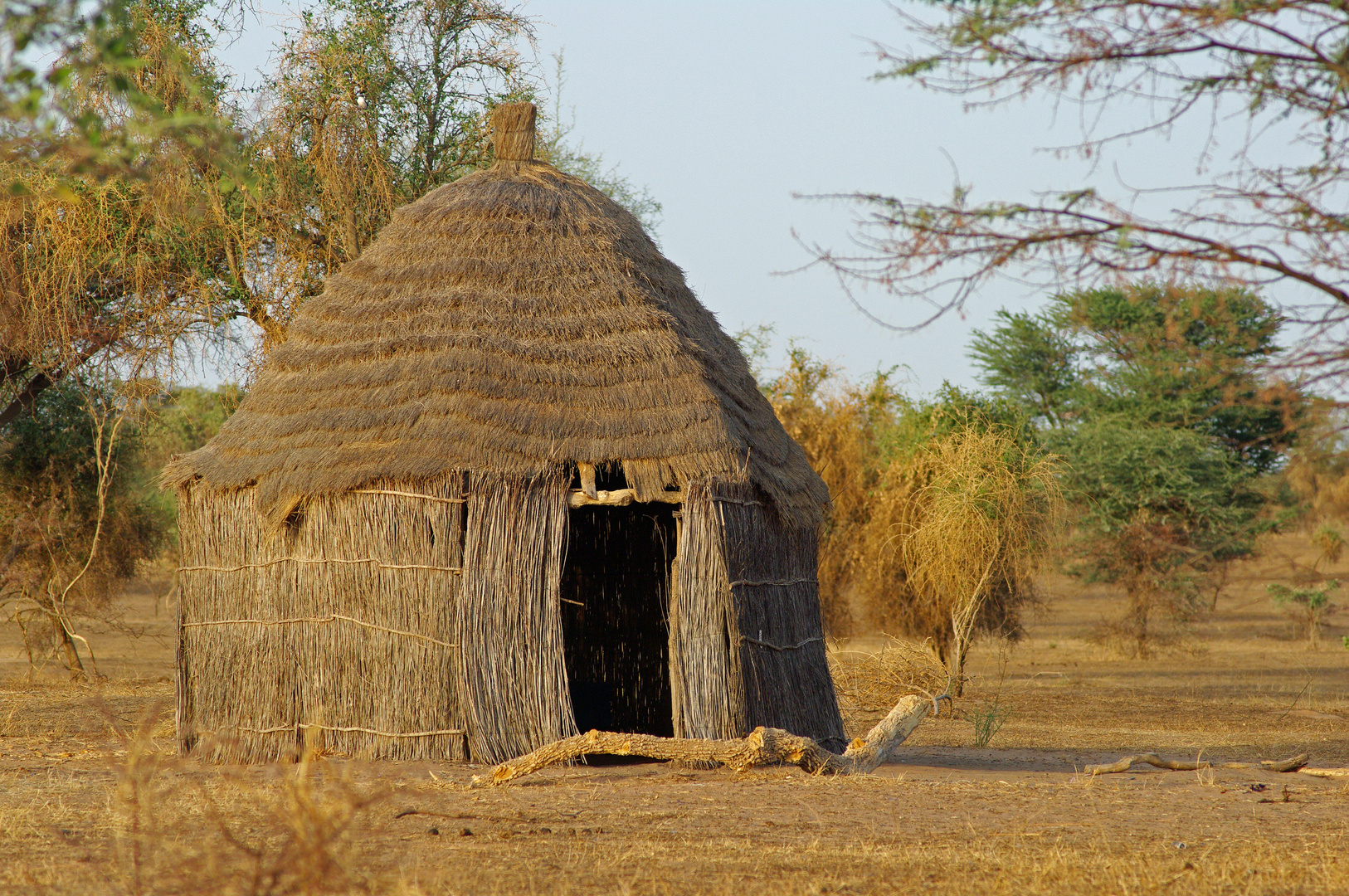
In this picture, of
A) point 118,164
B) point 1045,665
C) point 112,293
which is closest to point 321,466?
point 118,164

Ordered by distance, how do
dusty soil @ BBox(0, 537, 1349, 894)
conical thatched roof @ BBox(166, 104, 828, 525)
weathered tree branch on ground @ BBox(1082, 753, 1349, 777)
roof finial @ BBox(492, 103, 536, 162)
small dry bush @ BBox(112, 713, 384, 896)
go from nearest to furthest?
small dry bush @ BBox(112, 713, 384, 896)
dusty soil @ BBox(0, 537, 1349, 894)
conical thatched roof @ BBox(166, 104, 828, 525)
weathered tree branch on ground @ BBox(1082, 753, 1349, 777)
roof finial @ BBox(492, 103, 536, 162)

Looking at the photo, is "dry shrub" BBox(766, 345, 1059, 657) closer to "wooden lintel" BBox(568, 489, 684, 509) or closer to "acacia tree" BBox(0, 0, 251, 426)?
"wooden lintel" BBox(568, 489, 684, 509)

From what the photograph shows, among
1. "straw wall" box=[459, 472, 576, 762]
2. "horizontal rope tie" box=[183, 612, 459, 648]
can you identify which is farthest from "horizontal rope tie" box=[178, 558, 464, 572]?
"horizontal rope tie" box=[183, 612, 459, 648]

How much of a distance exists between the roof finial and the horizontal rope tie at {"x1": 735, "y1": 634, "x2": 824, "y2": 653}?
443 centimetres

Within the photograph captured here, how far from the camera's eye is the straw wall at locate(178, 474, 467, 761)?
7652 millimetres

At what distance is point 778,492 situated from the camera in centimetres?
830

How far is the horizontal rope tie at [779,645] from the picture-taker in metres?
7.84

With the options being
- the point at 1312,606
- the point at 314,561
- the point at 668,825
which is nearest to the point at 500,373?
the point at 314,561

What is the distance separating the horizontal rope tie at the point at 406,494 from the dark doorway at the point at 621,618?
3350mm

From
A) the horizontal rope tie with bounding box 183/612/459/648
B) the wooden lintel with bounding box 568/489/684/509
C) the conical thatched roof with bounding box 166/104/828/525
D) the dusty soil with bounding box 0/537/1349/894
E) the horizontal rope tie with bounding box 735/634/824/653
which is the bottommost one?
the dusty soil with bounding box 0/537/1349/894

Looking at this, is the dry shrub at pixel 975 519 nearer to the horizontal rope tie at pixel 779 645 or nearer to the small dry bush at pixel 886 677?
the small dry bush at pixel 886 677

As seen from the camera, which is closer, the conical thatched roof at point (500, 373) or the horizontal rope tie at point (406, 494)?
the horizontal rope tie at point (406, 494)

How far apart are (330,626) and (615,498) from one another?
2.05 m

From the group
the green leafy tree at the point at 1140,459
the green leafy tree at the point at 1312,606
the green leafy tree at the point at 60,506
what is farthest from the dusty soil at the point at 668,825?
the green leafy tree at the point at 1312,606
